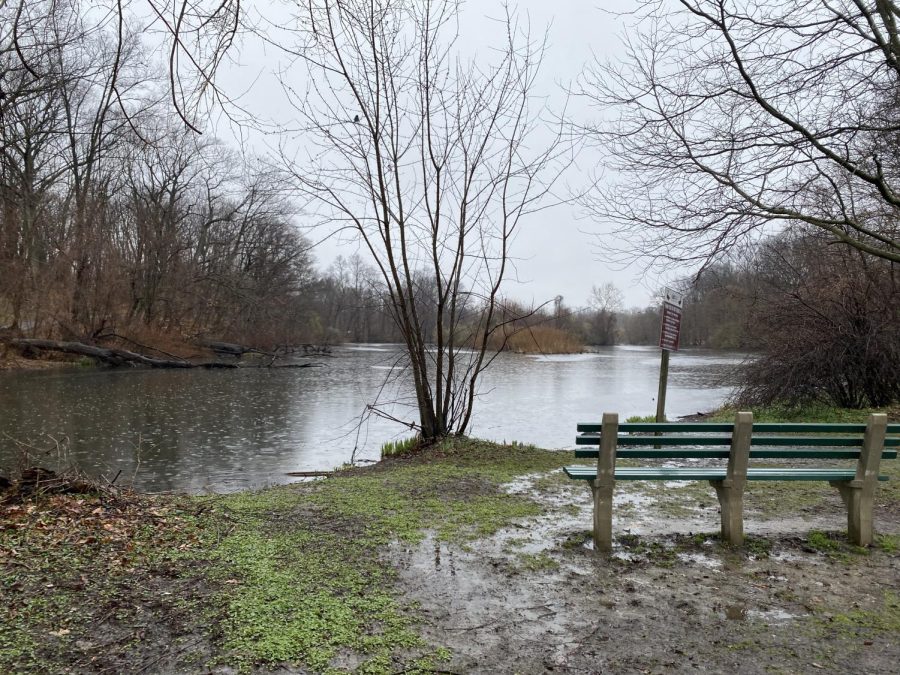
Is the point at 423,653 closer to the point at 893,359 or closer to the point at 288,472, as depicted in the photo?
the point at 288,472

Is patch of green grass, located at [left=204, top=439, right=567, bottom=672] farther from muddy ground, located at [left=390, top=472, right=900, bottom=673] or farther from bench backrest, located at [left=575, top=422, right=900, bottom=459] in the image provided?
bench backrest, located at [left=575, top=422, right=900, bottom=459]

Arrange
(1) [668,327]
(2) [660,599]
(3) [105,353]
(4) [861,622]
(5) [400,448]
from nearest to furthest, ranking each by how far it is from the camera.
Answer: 1. (4) [861,622]
2. (2) [660,599]
3. (1) [668,327]
4. (5) [400,448]
5. (3) [105,353]

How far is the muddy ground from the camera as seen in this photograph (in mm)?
2835

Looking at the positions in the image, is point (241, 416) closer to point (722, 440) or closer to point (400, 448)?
point (400, 448)

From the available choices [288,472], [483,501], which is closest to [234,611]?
[483,501]

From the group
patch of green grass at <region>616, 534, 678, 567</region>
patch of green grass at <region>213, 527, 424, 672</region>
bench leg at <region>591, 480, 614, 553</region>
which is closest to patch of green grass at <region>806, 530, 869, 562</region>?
patch of green grass at <region>616, 534, 678, 567</region>

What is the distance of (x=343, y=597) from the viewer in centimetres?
334

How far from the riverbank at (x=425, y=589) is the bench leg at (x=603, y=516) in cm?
12

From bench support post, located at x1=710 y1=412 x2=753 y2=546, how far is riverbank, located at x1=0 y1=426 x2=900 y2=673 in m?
0.18

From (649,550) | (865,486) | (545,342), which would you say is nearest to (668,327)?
(865,486)

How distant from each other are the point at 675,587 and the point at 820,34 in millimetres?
6714

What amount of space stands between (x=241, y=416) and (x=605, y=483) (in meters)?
12.5

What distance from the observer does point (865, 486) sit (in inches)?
169

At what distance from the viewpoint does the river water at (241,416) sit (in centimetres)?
957
